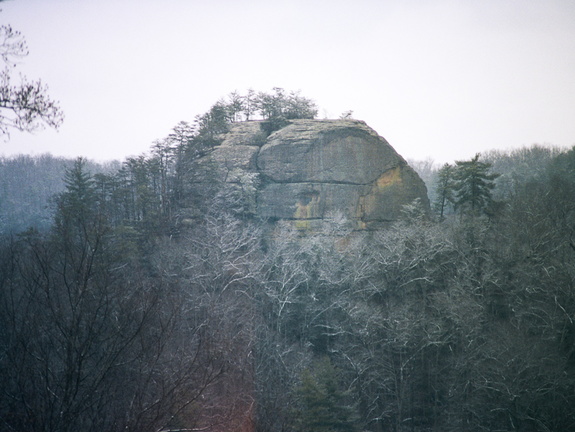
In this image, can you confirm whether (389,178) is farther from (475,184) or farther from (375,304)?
(375,304)

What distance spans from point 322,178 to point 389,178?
4.56 metres

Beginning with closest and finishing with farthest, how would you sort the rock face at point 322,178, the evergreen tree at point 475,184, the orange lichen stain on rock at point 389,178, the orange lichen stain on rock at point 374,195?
the evergreen tree at point 475,184 → the rock face at point 322,178 → the orange lichen stain on rock at point 374,195 → the orange lichen stain on rock at point 389,178

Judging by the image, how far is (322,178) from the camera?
2228cm

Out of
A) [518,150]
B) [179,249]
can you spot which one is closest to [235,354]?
[179,249]

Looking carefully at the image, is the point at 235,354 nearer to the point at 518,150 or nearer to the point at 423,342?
the point at 423,342

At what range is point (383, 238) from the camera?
1917 centimetres

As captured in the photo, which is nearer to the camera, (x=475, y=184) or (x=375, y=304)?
(x=375, y=304)

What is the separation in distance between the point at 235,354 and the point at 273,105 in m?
19.1

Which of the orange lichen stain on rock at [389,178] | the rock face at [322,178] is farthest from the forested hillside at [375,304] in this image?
the orange lichen stain on rock at [389,178]

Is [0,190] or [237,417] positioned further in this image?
[0,190]

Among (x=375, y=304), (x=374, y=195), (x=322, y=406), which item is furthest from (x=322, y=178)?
(x=322, y=406)

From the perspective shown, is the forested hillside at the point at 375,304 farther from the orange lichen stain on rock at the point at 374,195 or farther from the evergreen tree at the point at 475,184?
the orange lichen stain on rock at the point at 374,195

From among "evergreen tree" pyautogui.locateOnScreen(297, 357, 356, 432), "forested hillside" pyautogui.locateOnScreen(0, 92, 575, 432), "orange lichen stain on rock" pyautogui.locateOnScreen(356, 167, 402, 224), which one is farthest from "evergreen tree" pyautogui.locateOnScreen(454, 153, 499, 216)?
"evergreen tree" pyautogui.locateOnScreen(297, 357, 356, 432)

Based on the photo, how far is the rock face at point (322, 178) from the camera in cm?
2217
